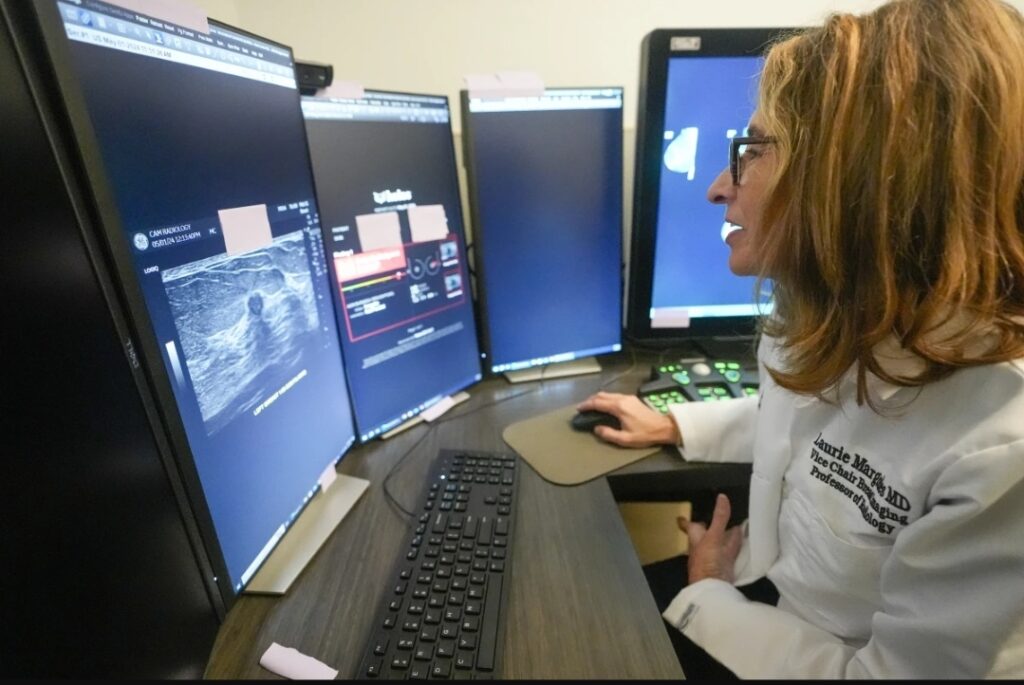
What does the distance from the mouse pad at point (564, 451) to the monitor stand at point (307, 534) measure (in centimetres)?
28

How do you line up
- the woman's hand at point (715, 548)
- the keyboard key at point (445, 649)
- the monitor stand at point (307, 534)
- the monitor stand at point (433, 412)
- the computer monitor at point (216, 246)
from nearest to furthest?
1. the computer monitor at point (216, 246)
2. the keyboard key at point (445, 649)
3. the monitor stand at point (307, 534)
4. the woman's hand at point (715, 548)
5. the monitor stand at point (433, 412)

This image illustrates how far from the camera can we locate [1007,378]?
495 mm

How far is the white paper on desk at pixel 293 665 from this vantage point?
53cm

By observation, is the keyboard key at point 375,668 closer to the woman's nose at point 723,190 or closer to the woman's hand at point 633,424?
the woman's hand at point 633,424

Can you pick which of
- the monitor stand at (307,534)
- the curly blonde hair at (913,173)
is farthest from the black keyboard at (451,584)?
the curly blonde hair at (913,173)

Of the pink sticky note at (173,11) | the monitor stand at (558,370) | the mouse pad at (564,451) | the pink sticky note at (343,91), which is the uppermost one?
the pink sticky note at (173,11)

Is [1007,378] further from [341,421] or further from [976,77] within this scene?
[341,421]

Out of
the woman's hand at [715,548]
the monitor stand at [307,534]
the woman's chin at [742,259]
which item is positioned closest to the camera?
the monitor stand at [307,534]

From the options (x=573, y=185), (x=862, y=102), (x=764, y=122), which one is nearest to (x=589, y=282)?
(x=573, y=185)

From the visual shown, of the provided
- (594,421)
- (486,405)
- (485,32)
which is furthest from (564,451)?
(485,32)

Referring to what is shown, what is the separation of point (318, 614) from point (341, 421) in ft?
1.02

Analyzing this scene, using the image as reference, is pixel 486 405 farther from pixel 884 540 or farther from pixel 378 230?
pixel 884 540

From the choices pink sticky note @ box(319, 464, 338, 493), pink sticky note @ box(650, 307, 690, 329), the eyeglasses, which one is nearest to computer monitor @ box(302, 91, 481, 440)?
pink sticky note @ box(319, 464, 338, 493)

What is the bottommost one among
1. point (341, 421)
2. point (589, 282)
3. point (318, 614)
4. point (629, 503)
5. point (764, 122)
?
point (629, 503)
